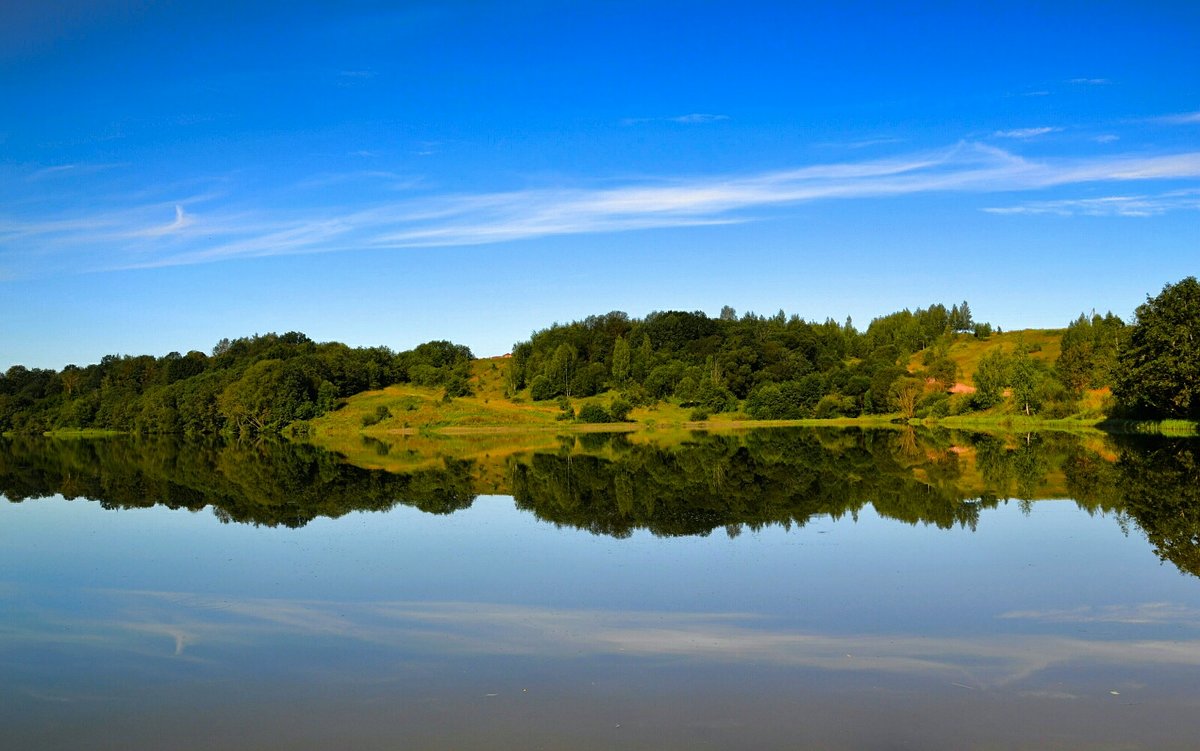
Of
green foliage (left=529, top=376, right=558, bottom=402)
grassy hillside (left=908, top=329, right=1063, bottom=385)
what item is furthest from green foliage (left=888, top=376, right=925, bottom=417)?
green foliage (left=529, top=376, right=558, bottom=402)

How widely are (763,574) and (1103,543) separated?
9342 millimetres

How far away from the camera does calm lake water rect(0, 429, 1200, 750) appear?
33.6 ft

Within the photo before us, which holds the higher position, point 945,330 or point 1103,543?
point 945,330

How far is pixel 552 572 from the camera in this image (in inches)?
781

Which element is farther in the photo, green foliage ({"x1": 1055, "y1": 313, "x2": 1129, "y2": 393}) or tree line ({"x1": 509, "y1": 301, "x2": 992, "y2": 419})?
tree line ({"x1": 509, "y1": 301, "x2": 992, "y2": 419})

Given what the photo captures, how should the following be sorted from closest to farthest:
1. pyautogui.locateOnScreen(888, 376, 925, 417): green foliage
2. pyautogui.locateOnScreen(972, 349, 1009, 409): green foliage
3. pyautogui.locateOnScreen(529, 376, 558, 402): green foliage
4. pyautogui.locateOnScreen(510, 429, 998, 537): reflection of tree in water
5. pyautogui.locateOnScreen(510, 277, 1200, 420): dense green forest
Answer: pyautogui.locateOnScreen(510, 429, 998, 537): reflection of tree in water < pyautogui.locateOnScreen(510, 277, 1200, 420): dense green forest < pyautogui.locateOnScreen(972, 349, 1009, 409): green foliage < pyautogui.locateOnScreen(888, 376, 925, 417): green foliage < pyautogui.locateOnScreen(529, 376, 558, 402): green foliage

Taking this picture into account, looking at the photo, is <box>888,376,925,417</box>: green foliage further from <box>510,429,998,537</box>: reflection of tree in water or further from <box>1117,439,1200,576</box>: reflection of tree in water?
<box>1117,439,1200,576</box>: reflection of tree in water

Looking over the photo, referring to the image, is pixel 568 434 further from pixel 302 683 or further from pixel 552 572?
pixel 302 683

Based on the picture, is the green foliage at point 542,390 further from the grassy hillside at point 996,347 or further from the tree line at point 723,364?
the grassy hillside at point 996,347

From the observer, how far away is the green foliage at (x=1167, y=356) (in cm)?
5928

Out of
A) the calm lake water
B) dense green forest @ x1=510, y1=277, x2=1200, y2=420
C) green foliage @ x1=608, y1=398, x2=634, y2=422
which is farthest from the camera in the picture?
green foliage @ x1=608, y1=398, x2=634, y2=422

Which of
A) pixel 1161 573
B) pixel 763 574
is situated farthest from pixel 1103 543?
pixel 763 574

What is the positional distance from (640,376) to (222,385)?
6555 centimetres

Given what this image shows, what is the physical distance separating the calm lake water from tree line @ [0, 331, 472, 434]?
322 ft
